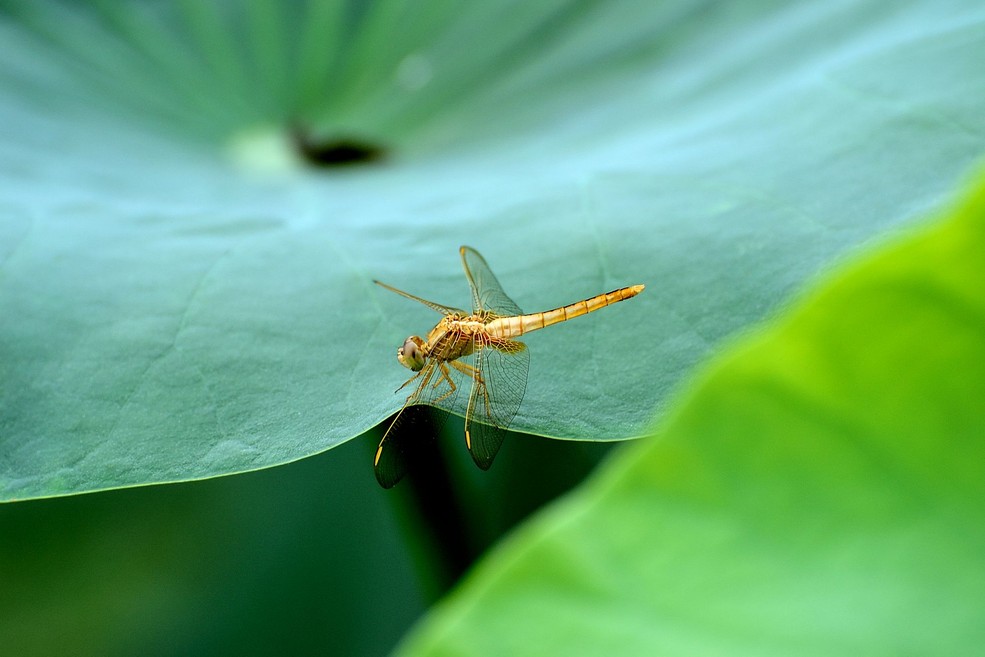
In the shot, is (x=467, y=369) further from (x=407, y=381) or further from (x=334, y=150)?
(x=334, y=150)

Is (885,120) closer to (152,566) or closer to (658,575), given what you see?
(658,575)

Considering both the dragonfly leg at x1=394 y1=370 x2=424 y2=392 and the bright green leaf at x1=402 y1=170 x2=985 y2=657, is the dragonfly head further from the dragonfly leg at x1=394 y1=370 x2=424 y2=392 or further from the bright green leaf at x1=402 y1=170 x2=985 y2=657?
the bright green leaf at x1=402 y1=170 x2=985 y2=657

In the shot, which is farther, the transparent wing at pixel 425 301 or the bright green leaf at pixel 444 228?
the transparent wing at pixel 425 301

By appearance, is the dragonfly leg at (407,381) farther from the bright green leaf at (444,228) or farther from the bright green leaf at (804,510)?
the bright green leaf at (804,510)

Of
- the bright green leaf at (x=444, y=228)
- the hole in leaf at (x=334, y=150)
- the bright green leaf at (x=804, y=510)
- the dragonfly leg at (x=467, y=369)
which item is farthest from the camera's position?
the hole in leaf at (x=334, y=150)

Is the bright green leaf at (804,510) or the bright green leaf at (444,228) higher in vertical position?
the bright green leaf at (444,228)

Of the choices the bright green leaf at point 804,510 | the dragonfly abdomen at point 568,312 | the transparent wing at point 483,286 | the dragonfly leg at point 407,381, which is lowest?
the bright green leaf at point 804,510

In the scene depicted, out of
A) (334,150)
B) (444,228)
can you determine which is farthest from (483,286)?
(334,150)

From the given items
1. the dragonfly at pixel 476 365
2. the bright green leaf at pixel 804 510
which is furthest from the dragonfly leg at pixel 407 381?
the bright green leaf at pixel 804 510

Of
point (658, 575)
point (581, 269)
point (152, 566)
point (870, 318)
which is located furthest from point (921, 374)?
point (152, 566)
